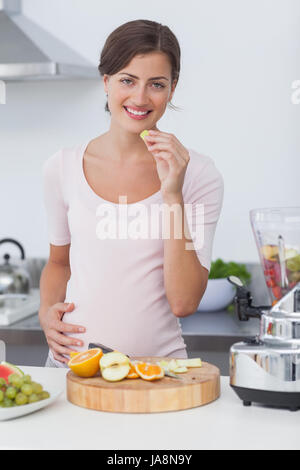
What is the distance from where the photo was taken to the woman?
151 centimetres

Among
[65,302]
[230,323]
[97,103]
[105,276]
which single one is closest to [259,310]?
[105,276]

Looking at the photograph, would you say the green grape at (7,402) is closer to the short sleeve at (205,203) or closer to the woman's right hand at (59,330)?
the woman's right hand at (59,330)

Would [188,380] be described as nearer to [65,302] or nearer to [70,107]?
[65,302]

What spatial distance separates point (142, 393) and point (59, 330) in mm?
473

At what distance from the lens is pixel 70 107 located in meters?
2.94

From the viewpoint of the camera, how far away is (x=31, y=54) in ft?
8.75

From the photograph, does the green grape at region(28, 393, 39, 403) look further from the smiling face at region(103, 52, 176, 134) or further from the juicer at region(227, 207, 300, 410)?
the smiling face at region(103, 52, 176, 134)

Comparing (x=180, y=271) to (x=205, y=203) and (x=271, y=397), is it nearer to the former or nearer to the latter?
(x=205, y=203)

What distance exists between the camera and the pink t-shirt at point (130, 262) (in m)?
1.53

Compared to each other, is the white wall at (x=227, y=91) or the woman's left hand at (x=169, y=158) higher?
the white wall at (x=227, y=91)

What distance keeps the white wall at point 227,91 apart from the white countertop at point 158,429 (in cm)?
166

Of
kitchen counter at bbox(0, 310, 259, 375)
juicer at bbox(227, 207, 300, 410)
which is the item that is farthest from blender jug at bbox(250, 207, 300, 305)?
kitchen counter at bbox(0, 310, 259, 375)
